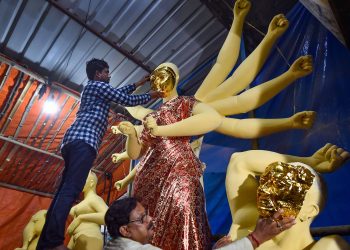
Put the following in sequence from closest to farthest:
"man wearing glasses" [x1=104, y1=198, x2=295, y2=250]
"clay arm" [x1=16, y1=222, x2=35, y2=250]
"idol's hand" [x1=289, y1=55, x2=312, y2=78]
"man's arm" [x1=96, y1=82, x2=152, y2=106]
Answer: "man wearing glasses" [x1=104, y1=198, x2=295, y2=250] → "idol's hand" [x1=289, y1=55, x2=312, y2=78] → "man's arm" [x1=96, y1=82, x2=152, y2=106] → "clay arm" [x1=16, y1=222, x2=35, y2=250]

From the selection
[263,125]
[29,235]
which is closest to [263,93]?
[263,125]

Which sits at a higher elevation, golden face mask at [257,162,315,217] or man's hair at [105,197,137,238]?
man's hair at [105,197,137,238]

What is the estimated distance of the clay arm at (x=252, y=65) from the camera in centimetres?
199

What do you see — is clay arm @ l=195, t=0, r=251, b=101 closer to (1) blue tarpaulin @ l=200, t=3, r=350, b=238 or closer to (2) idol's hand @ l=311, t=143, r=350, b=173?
(1) blue tarpaulin @ l=200, t=3, r=350, b=238

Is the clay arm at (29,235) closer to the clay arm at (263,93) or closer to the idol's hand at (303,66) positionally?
the clay arm at (263,93)

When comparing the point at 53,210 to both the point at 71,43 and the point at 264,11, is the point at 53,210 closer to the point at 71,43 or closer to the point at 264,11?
the point at 264,11

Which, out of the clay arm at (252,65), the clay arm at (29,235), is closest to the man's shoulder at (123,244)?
the clay arm at (252,65)

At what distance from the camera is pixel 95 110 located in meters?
2.32

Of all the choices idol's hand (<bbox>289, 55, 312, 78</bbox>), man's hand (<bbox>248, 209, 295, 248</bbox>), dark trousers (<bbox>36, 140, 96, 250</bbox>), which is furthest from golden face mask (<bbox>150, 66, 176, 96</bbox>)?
man's hand (<bbox>248, 209, 295, 248</bbox>)

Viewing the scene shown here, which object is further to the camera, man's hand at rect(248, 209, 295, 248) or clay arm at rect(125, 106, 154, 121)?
clay arm at rect(125, 106, 154, 121)

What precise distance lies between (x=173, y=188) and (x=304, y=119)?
82 centimetres

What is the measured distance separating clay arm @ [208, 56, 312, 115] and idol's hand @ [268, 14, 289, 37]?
26 centimetres

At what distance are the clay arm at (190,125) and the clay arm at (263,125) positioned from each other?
122mm

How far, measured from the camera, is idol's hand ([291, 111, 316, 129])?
5.61 feet
